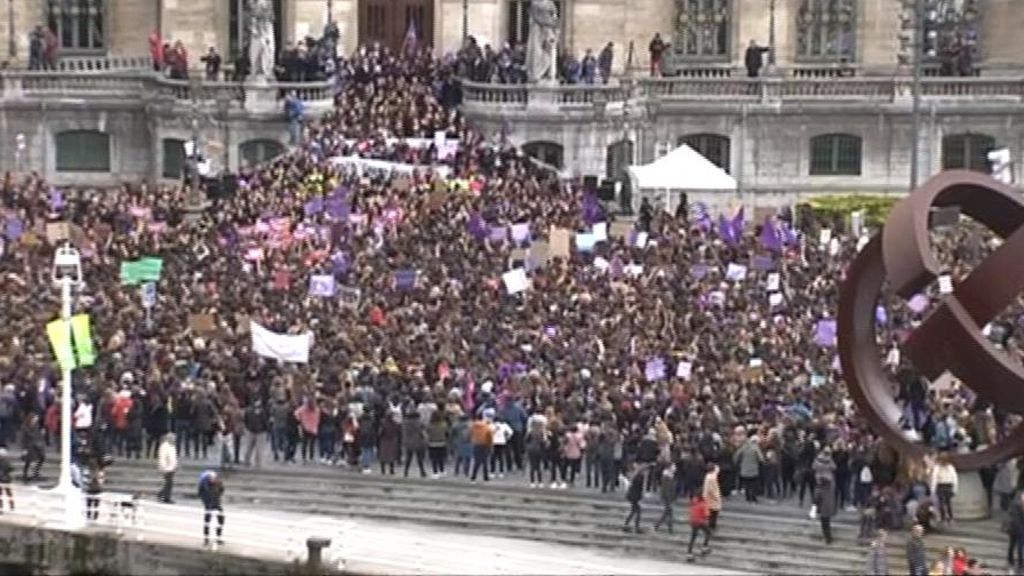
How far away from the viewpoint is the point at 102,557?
45219mm

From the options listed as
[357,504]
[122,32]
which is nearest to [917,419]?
[357,504]

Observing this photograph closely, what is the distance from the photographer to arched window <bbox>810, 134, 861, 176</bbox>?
82250 mm

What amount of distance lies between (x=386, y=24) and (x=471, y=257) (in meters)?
24.9

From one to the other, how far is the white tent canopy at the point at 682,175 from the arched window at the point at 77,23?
21657 millimetres

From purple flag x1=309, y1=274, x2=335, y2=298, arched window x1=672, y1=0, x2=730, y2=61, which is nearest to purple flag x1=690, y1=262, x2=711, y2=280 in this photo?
purple flag x1=309, y1=274, x2=335, y2=298

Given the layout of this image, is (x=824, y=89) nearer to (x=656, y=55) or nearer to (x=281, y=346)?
(x=656, y=55)

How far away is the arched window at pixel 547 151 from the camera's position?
76.1m

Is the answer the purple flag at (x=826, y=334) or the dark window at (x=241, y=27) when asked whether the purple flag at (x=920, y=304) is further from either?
the dark window at (x=241, y=27)

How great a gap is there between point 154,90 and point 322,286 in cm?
2544

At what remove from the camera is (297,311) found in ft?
179

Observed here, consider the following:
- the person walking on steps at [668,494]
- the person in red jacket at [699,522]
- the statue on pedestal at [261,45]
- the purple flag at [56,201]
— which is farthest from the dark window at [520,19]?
the person in red jacket at [699,522]

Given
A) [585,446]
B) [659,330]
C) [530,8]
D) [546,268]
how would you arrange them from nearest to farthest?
[585,446] → [659,330] → [546,268] → [530,8]

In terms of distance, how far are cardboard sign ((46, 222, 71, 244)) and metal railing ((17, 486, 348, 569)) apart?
42.1ft

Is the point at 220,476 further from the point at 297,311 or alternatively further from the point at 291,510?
the point at 297,311
